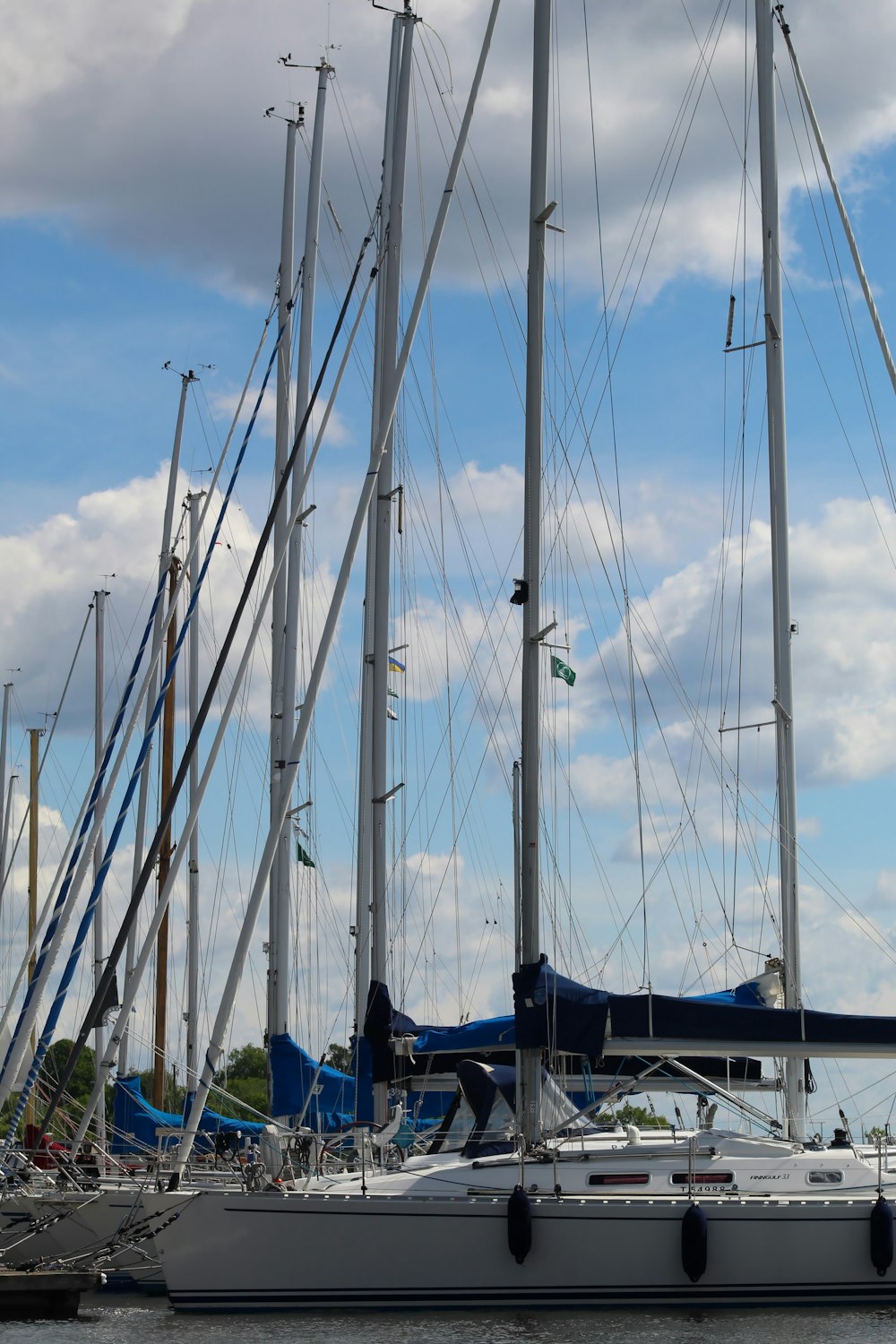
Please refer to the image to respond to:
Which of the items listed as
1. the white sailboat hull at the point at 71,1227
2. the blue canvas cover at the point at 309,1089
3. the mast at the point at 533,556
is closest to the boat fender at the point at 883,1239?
the mast at the point at 533,556

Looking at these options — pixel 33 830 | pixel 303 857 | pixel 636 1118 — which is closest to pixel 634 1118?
pixel 636 1118

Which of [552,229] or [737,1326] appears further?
[552,229]

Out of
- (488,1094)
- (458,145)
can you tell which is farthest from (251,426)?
(488,1094)

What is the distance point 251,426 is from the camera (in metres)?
32.2

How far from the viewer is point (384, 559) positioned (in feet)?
91.5

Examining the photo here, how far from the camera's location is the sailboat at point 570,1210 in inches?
763

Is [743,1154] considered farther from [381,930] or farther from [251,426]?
[251,426]

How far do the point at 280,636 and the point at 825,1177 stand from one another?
16.1m

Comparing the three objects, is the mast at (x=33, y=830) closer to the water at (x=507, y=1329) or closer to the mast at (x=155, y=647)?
the mast at (x=155, y=647)

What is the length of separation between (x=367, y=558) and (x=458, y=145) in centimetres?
720

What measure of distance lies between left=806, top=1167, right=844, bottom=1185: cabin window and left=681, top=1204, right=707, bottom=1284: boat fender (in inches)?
74.1

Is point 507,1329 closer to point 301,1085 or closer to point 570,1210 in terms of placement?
point 570,1210

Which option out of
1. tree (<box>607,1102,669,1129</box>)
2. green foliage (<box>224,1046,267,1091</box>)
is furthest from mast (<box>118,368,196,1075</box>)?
green foliage (<box>224,1046,267,1091</box>)

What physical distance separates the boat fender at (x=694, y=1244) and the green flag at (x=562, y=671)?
688 cm
